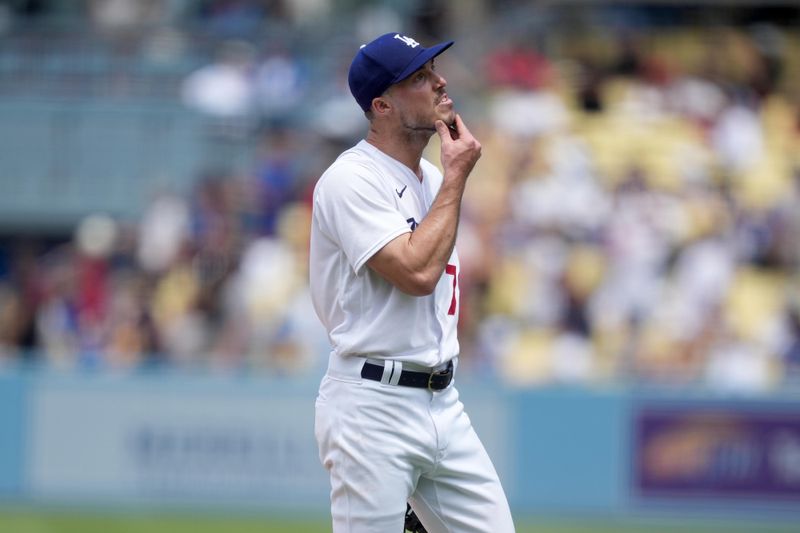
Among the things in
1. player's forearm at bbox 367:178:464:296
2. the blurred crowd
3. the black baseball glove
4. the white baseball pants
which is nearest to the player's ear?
player's forearm at bbox 367:178:464:296

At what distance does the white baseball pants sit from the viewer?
4828mm

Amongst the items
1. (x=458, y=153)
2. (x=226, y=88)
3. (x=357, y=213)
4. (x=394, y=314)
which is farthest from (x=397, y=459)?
(x=226, y=88)

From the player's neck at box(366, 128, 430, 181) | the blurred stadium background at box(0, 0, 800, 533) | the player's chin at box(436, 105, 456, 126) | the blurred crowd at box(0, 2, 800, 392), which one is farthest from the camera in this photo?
the blurred crowd at box(0, 2, 800, 392)

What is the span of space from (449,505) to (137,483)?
22.7ft

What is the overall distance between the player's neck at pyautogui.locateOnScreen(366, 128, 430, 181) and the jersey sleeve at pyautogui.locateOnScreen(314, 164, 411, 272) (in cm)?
16

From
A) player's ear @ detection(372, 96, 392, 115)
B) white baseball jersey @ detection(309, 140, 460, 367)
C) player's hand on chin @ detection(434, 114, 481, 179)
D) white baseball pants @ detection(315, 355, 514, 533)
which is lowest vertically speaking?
white baseball pants @ detection(315, 355, 514, 533)

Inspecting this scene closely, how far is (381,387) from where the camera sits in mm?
4867

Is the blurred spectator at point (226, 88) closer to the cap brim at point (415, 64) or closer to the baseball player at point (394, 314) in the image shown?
the baseball player at point (394, 314)

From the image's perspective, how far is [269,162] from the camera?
14109 mm

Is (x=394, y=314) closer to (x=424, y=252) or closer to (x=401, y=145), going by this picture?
(x=424, y=252)

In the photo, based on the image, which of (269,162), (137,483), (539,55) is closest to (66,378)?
(137,483)

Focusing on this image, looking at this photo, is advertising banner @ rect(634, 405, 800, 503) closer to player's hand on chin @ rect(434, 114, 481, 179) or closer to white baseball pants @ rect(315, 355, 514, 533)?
white baseball pants @ rect(315, 355, 514, 533)

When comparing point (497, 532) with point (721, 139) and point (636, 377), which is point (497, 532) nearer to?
point (636, 377)

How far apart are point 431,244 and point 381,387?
1.79ft
